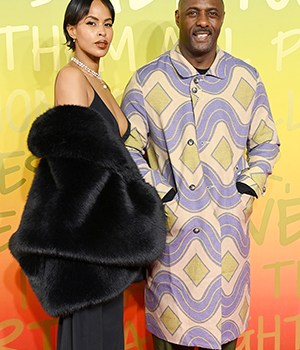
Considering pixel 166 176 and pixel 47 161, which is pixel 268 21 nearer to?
pixel 166 176

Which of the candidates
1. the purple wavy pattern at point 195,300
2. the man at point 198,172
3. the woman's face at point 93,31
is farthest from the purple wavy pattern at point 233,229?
the woman's face at point 93,31

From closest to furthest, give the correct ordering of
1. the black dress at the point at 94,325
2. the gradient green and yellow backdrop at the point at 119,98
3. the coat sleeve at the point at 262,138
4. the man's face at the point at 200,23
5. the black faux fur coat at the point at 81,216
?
1. the black faux fur coat at the point at 81,216
2. the black dress at the point at 94,325
3. the man's face at the point at 200,23
4. the coat sleeve at the point at 262,138
5. the gradient green and yellow backdrop at the point at 119,98

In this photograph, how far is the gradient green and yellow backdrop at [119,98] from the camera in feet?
7.43

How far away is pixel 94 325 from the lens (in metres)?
1.86

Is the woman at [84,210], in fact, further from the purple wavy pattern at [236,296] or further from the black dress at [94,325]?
the purple wavy pattern at [236,296]

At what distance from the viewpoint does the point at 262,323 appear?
8.57 ft

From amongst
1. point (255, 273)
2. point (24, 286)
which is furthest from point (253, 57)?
point (24, 286)

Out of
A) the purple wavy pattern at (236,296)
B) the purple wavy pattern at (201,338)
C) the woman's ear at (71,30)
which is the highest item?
the woman's ear at (71,30)

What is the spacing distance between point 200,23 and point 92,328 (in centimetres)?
105

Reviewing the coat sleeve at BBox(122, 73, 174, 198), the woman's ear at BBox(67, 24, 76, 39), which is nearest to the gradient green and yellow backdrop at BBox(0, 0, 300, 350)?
the coat sleeve at BBox(122, 73, 174, 198)

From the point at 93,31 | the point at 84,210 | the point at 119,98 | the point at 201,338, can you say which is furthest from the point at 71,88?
the point at 201,338

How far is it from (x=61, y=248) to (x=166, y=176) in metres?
0.53

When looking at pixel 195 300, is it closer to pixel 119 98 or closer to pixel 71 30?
pixel 119 98

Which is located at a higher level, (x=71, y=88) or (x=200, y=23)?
(x=200, y=23)
